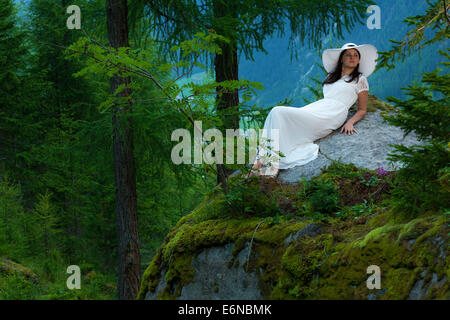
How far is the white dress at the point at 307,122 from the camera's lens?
626 centimetres

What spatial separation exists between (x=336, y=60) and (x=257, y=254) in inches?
162

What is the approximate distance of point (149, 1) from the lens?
309 inches

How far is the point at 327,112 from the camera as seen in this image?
6.74 metres

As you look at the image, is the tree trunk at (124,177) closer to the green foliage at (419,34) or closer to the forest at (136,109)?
the forest at (136,109)

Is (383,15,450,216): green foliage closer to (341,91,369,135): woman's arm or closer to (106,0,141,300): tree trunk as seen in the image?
(341,91,369,135): woman's arm

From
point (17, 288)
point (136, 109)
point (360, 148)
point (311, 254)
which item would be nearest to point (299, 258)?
point (311, 254)

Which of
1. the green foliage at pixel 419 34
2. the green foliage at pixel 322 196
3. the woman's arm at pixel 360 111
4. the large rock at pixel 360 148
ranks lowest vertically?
the green foliage at pixel 322 196

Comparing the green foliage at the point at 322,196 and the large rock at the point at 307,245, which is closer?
the large rock at the point at 307,245

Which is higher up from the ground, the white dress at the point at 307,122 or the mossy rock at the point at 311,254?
the white dress at the point at 307,122

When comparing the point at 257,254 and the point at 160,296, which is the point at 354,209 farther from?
the point at 160,296

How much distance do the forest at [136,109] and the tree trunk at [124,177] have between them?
2 centimetres

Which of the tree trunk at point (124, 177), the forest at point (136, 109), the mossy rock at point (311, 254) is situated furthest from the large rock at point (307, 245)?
the tree trunk at point (124, 177)

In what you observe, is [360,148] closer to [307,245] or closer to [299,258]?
[307,245]

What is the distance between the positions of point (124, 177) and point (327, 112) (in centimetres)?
359
